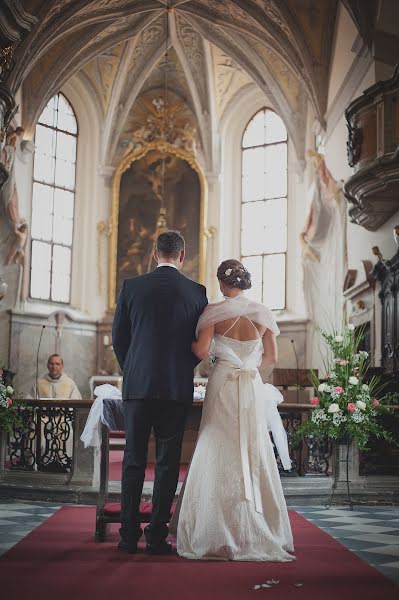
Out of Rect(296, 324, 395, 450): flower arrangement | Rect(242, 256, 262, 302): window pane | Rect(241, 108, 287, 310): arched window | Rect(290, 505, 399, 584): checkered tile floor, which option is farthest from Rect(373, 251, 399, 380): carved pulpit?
Rect(242, 256, 262, 302): window pane

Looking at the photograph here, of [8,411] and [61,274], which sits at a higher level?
[61,274]

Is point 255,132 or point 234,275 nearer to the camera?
point 234,275

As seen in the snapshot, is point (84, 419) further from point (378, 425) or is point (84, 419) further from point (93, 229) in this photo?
point (93, 229)

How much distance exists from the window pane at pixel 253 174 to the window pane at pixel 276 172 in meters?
0.16

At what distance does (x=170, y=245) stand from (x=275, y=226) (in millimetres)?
15183

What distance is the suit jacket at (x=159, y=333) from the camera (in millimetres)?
5000

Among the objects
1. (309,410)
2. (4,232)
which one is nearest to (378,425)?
(309,410)

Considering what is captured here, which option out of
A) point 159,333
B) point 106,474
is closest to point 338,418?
point 106,474

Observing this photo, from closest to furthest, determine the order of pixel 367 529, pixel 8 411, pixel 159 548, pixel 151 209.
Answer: pixel 159 548, pixel 367 529, pixel 8 411, pixel 151 209

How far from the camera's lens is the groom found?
4.97 metres

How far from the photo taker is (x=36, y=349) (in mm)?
18281

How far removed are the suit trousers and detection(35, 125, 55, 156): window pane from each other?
1561 cm

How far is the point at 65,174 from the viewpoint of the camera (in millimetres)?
20344

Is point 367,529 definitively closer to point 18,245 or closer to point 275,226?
point 18,245
